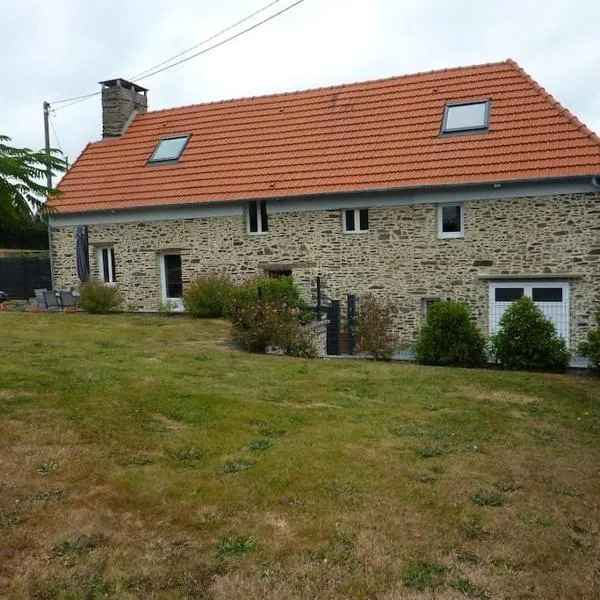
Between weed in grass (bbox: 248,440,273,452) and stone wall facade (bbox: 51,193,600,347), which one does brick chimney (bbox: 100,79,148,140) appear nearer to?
stone wall facade (bbox: 51,193,600,347)

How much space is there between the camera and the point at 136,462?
208 inches

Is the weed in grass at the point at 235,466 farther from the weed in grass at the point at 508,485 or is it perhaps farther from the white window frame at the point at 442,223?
the white window frame at the point at 442,223

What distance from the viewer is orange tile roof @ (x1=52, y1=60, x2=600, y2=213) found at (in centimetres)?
1495

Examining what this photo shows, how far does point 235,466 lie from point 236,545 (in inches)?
53.8

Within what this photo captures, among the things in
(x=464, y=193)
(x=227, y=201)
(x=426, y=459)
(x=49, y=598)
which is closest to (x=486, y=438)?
(x=426, y=459)

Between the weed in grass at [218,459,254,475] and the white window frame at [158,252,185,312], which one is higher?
the white window frame at [158,252,185,312]

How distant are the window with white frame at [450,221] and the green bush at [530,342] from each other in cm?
379

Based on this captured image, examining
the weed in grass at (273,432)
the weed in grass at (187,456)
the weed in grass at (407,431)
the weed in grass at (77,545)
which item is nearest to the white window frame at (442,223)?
the weed in grass at (407,431)

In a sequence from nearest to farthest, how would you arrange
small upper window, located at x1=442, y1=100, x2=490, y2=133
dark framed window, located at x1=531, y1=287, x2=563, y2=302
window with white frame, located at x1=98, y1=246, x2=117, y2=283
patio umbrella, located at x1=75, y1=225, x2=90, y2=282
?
dark framed window, located at x1=531, y1=287, x2=563, y2=302 → small upper window, located at x1=442, y1=100, x2=490, y2=133 → patio umbrella, located at x1=75, y1=225, x2=90, y2=282 → window with white frame, located at x1=98, y1=246, x2=117, y2=283

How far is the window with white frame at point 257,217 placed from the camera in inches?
688

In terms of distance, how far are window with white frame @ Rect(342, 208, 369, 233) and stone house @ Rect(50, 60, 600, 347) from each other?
3cm

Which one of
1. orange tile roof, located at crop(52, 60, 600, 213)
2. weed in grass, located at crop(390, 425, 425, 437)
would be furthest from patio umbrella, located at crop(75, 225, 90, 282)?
weed in grass, located at crop(390, 425, 425, 437)

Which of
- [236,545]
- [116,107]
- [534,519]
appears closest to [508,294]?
[534,519]

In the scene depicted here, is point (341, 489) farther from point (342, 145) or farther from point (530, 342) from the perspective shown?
point (342, 145)
